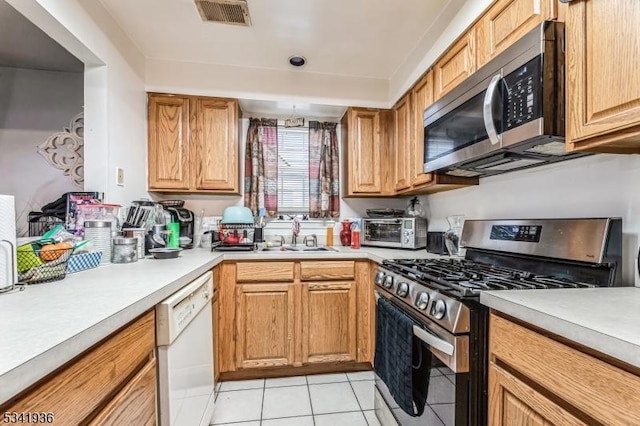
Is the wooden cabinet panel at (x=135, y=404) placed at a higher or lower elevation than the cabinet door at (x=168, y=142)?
lower

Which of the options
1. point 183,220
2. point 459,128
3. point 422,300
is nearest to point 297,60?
point 459,128

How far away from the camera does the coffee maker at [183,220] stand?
238 cm

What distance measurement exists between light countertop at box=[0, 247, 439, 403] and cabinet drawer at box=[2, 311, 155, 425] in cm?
4

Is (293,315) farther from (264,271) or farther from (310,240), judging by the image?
(310,240)

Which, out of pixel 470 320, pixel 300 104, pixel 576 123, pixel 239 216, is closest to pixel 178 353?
pixel 470 320

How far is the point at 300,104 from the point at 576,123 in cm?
206

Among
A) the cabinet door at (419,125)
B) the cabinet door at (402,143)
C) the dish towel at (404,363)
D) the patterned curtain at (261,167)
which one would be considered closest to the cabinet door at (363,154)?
the cabinet door at (402,143)

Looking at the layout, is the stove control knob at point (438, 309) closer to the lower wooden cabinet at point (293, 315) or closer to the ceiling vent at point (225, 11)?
the lower wooden cabinet at point (293, 315)

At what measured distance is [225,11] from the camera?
72.2 inches

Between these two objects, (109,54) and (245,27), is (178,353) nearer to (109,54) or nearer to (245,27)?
(109,54)

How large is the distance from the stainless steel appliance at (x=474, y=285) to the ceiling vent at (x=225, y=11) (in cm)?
178

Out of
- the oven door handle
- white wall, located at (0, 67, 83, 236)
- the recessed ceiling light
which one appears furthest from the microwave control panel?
white wall, located at (0, 67, 83, 236)

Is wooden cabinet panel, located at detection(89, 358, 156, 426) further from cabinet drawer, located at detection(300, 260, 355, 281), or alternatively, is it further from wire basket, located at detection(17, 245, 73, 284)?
cabinet drawer, located at detection(300, 260, 355, 281)

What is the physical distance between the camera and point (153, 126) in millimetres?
2387
